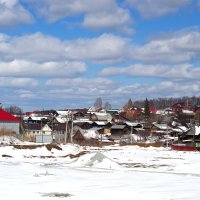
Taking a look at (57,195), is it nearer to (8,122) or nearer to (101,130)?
(8,122)

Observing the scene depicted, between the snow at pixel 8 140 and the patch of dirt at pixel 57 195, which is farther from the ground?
the patch of dirt at pixel 57 195

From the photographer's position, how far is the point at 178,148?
5416 centimetres

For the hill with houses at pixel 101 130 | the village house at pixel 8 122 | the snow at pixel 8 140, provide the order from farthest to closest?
the village house at pixel 8 122 → the hill with houses at pixel 101 130 → the snow at pixel 8 140

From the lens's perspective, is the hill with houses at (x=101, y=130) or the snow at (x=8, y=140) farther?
the hill with houses at (x=101, y=130)

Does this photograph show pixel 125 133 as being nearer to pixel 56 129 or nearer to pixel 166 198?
pixel 56 129

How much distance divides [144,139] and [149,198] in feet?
253

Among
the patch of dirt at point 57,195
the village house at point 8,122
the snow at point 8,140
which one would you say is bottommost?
the snow at point 8,140

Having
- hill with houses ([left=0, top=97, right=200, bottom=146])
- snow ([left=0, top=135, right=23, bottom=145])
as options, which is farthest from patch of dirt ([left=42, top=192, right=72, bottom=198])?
hill with houses ([left=0, top=97, right=200, bottom=146])

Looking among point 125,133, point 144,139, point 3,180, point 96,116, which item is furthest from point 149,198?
point 96,116

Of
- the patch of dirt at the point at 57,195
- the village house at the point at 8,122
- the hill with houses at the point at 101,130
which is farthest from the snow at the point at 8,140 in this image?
the patch of dirt at the point at 57,195

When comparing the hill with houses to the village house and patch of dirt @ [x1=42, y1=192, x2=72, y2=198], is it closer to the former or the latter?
the village house

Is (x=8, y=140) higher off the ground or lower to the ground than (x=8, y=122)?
lower

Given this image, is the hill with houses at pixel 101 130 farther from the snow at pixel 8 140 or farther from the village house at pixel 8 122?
the snow at pixel 8 140

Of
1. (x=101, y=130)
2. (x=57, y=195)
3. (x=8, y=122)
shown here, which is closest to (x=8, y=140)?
(x=8, y=122)
